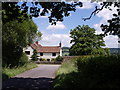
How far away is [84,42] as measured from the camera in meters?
54.7

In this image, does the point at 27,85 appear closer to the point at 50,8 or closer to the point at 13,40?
the point at 50,8

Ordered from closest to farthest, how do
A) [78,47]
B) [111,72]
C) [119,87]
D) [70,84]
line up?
[119,87], [111,72], [70,84], [78,47]

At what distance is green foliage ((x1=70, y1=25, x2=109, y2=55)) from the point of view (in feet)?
175

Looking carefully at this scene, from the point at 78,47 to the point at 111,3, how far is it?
4325cm

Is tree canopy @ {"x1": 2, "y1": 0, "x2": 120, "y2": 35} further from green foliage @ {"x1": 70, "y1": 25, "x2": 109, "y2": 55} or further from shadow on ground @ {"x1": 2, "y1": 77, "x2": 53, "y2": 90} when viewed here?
green foliage @ {"x1": 70, "y1": 25, "x2": 109, "y2": 55}

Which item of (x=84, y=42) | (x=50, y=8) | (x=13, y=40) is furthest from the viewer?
(x=84, y=42)

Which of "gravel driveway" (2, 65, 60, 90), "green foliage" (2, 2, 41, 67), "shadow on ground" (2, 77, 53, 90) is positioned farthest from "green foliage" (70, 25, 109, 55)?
"shadow on ground" (2, 77, 53, 90)

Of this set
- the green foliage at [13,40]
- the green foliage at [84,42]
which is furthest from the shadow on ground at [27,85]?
the green foliage at [84,42]

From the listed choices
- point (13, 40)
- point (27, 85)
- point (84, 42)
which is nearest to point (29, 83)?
point (27, 85)

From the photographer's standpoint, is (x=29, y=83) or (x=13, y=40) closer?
(x=29, y=83)

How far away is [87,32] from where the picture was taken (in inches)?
2242

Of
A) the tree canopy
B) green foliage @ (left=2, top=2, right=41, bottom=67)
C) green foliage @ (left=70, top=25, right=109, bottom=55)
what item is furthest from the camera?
green foliage @ (left=70, top=25, right=109, bottom=55)

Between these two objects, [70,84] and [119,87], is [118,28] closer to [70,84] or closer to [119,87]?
[70,84]

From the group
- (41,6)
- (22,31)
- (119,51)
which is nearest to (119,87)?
(119,51)
